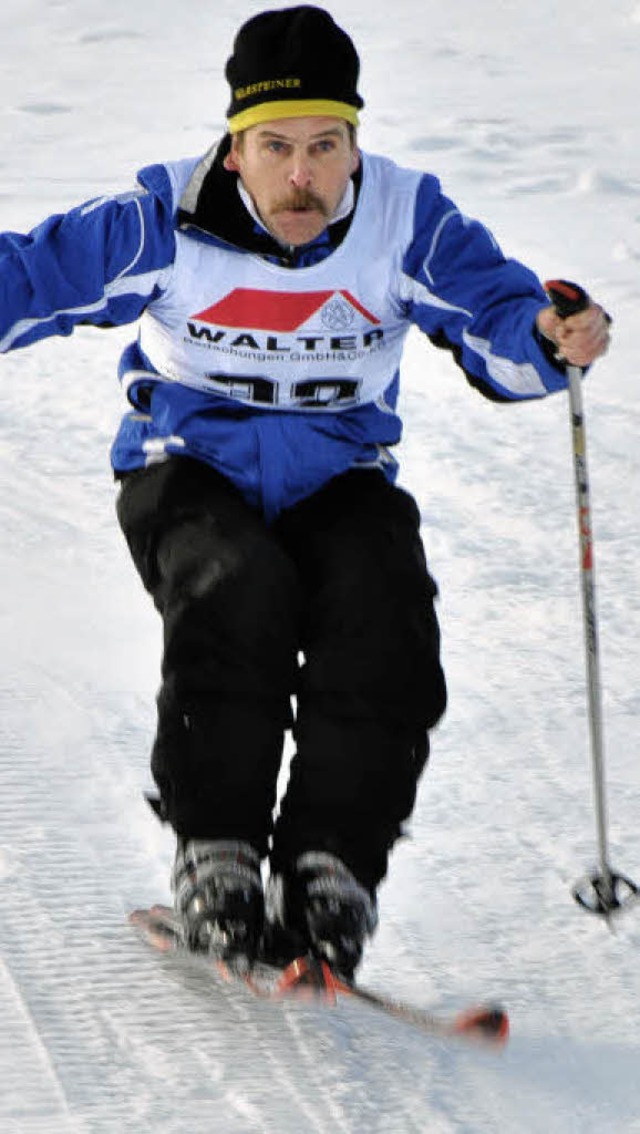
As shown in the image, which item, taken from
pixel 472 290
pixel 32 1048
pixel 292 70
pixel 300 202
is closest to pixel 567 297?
pixel 472 290

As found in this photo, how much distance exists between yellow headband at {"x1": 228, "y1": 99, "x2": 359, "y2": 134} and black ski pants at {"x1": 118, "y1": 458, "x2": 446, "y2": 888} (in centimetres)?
70

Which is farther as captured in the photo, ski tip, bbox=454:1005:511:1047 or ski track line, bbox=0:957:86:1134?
ski tip, bbox=454:1005:511:1047

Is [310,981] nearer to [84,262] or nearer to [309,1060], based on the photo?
[309,1060]

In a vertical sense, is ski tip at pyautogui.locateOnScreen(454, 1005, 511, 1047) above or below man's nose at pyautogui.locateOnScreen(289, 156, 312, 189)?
below

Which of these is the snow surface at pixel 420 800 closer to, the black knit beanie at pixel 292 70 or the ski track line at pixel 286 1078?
the ski track line at pixel 286 1078

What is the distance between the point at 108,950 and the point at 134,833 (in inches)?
18.3

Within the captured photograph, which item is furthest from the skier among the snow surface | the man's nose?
the snow surface

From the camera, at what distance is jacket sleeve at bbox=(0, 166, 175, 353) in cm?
340

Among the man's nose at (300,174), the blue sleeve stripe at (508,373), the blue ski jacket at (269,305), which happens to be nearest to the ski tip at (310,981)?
the blue ski jacket at (269,305)

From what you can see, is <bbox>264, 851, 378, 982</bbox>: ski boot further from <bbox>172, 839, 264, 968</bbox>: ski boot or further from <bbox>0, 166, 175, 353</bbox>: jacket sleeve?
<bbox>0, 166, 175, 353</bbox>: jacket sleeve

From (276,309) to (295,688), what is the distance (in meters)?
0.70

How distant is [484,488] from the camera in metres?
5.68

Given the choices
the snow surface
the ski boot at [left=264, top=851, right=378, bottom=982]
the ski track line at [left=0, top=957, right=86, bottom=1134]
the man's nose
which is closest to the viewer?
the ski track line at [left=0, top=957, right=86, bottom=1134]

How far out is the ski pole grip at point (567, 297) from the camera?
3.22 metres
